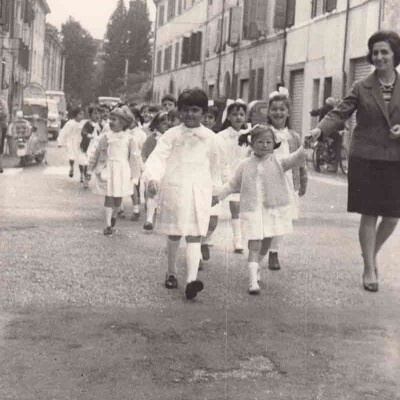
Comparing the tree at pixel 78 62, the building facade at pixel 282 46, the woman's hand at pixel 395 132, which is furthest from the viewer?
the tree at pixel 78 62

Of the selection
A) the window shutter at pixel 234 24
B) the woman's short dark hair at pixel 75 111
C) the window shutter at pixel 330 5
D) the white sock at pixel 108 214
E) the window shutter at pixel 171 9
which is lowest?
the white sock at pixel 108 214

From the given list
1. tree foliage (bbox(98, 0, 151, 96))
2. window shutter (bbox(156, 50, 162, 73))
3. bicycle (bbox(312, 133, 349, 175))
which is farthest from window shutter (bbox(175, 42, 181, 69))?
bicycle (bbox(312, 133, 349, 175))

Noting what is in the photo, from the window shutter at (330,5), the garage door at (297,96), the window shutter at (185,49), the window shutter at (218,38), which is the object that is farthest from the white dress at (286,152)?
the window shutter at (185,49)

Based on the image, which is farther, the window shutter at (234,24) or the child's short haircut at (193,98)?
the window shutter at (234,24)

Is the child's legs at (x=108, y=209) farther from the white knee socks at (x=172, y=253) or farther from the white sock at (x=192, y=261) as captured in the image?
the white sock at (x=192, y=261)

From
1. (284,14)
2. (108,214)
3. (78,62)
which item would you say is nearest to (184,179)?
(108,214)

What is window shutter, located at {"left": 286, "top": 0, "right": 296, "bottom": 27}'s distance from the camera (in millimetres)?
33062

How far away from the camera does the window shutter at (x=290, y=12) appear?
3306cm

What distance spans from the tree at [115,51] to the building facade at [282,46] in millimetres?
37539

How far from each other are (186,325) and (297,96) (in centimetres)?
2750

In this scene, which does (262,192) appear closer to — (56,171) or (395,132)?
(395,132)

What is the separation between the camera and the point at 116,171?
11.1 meters

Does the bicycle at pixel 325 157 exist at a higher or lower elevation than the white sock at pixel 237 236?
higher

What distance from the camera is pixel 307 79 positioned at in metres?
31.3
